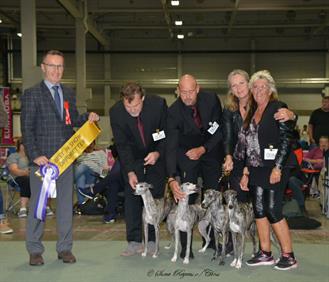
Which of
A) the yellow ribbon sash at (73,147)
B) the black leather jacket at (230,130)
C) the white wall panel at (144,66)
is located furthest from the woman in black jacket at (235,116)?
the white wall panel at (144,66)

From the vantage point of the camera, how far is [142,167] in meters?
4.07

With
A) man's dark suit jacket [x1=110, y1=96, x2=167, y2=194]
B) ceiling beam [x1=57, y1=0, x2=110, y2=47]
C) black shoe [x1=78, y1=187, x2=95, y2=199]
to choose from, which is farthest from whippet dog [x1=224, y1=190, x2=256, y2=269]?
ceiling beam [x1=57, y1=0, x2=110, y2=47]

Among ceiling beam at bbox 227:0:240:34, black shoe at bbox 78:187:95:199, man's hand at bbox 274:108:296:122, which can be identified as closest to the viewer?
man's hand at bbox 274:108:296:122

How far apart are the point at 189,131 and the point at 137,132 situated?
0.43 metres

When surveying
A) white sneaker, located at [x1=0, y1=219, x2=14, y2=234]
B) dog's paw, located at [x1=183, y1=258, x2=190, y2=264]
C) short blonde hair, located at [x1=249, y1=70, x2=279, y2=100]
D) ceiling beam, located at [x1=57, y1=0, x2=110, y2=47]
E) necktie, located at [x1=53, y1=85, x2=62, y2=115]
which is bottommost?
white sneaker, located at [x1=0, y1=219, x2=14, y2=234]

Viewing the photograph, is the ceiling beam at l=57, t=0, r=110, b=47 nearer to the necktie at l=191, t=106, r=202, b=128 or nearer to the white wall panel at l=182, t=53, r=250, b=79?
the white wall panel at l=182, t=53, r=250, b=79

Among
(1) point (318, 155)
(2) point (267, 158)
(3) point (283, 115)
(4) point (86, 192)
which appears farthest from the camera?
(1) point (318, 155)

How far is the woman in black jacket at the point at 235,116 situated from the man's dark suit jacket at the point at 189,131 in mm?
127

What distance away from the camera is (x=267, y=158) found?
354cm

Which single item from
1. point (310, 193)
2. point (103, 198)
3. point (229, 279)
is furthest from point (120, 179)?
point (310, 193)

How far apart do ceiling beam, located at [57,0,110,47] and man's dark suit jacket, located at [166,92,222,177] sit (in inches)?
345

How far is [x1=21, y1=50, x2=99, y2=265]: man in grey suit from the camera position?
368 cm

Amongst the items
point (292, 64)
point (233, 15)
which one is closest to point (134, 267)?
point (233, 15)

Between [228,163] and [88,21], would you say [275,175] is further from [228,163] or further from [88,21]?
[88,21]
